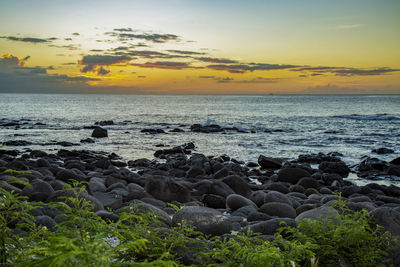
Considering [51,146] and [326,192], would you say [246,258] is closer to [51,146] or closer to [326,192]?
[326,192]

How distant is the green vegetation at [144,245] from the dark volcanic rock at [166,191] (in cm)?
668

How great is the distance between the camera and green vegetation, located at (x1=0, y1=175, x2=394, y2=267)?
5.44 ft

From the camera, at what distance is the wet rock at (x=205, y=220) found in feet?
16.3

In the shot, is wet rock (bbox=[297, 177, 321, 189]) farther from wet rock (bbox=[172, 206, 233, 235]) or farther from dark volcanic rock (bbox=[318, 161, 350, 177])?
wet rock (bbox=[172, 206, 233, 235])

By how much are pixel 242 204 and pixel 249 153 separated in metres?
16.1

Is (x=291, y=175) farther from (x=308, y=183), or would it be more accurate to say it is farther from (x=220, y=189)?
(x=220, y=189)

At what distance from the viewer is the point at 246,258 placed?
7.25 ft

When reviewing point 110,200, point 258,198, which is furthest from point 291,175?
point 110,200

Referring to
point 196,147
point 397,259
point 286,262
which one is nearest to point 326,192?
point 397,259

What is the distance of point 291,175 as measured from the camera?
15.9 meters

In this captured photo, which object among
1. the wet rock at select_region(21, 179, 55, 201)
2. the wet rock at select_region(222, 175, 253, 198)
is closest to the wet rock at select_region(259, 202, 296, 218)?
the wet rock at select_region(222, 175, 253, 198)

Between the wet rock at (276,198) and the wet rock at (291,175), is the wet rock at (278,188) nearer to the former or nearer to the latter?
the wet rock at (291,175)

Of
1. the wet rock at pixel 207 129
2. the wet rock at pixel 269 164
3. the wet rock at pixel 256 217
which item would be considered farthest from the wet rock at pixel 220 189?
the wet rock at pixel 207 129

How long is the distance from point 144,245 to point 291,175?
1488 cm
